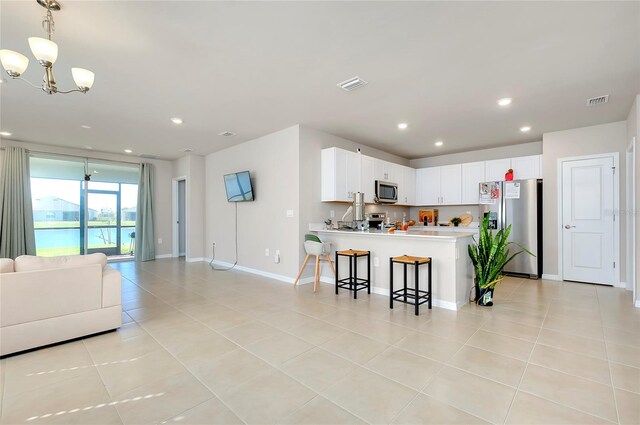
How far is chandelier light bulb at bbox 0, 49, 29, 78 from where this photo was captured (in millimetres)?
2020

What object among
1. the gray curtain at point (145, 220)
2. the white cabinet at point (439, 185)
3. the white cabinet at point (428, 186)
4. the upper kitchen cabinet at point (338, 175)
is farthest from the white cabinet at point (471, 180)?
the gray curtain at point (145, 220)

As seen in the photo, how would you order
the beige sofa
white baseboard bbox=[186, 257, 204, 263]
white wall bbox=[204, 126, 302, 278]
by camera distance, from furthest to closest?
1. white baseboard bbox=[186, 257, 204, 263]
2. white wall bbox=[204, 126, 302, 278]
3. the beige sofa

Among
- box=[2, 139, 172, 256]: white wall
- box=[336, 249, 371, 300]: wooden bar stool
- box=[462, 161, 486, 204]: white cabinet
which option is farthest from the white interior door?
box=[2, 139, 172, 256]: white wall

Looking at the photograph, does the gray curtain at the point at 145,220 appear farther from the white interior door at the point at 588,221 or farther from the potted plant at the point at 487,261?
the white interior door at the point at 588,221

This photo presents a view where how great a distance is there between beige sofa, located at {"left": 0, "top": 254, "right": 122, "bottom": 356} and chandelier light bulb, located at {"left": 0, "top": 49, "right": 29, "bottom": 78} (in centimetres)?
150

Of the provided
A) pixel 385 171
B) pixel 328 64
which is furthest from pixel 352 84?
pixel 385 171

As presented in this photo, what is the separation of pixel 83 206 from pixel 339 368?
727 centimetres

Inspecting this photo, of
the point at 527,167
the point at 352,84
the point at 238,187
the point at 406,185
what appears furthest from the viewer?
the point at 406,185

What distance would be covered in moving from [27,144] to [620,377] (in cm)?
913

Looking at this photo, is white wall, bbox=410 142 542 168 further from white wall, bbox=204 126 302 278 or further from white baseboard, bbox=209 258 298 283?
white baseboard, bbox=209 258 298 283

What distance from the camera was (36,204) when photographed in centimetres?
607

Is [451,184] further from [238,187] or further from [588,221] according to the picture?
[238,187]

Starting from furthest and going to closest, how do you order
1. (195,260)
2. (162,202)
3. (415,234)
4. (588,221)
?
(162,202) < (195,260) < (588,221) < (415,234)

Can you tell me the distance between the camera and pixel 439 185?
6879mm
